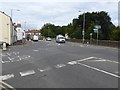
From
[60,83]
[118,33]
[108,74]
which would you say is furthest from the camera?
[118,33]

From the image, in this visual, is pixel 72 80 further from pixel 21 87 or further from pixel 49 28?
pixel 49 28

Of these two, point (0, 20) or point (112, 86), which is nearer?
point (112, 86)

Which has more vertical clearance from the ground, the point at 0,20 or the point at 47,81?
the point at 0,20

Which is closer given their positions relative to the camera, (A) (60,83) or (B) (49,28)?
(A) (60,83)

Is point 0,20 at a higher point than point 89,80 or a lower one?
higher

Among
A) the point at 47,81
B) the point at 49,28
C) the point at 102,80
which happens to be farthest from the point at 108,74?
the point at 49,28

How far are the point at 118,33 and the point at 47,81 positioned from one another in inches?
2703

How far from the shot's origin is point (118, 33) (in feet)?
263

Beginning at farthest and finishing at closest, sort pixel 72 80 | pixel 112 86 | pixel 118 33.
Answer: pixel 118 33, pixel 72 80, pixel 112 86

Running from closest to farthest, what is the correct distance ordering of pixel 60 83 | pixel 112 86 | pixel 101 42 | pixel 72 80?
1. pixel 112 86
2. pixel 60 83
3. pixel 72 80
4. pixel 101 42

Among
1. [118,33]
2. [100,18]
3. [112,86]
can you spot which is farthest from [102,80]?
[100,18]

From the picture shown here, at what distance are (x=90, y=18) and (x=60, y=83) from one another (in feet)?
350

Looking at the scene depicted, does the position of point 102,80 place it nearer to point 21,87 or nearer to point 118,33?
point 21,87

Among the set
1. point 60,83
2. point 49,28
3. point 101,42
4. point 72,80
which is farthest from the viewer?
point 49,28
